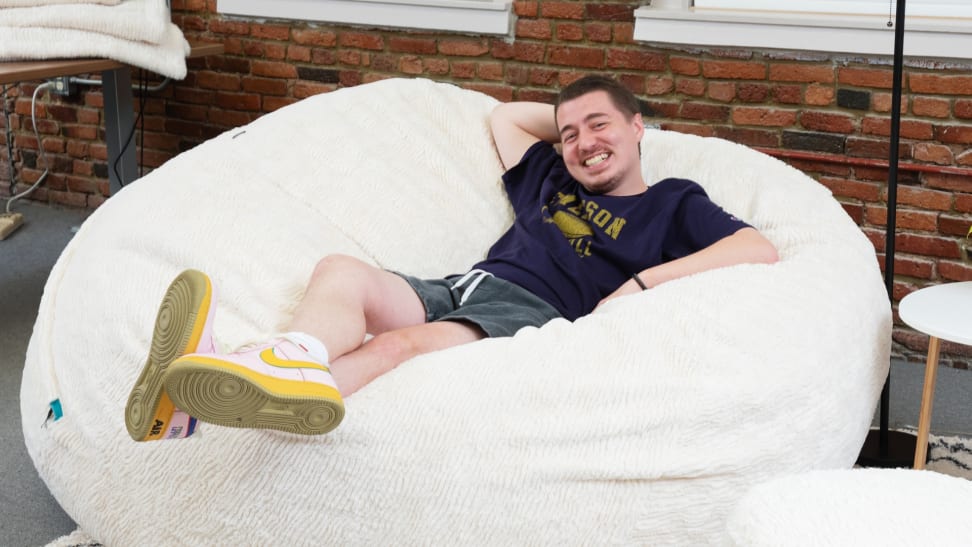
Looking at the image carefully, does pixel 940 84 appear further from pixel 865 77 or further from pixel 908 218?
pixel 908 218

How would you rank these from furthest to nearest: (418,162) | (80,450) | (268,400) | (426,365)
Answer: (418,162) → (80,450) → (426,365) → (268,400)

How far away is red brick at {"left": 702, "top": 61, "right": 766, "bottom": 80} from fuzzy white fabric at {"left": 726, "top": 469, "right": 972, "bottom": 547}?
1.83m

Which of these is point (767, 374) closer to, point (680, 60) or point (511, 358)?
point (511, 358)

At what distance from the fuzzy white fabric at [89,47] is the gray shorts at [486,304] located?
147cm

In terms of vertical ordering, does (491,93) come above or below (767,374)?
above

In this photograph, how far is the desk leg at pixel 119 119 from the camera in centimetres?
329

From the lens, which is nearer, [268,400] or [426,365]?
[268,400]

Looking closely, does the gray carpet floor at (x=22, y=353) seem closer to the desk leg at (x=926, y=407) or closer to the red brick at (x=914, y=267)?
the desk leg at (x=926, y=407)

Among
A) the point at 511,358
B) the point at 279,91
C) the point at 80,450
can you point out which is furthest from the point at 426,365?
the point at 279,91

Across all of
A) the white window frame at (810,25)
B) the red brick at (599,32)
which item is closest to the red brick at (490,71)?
the red brick at (599,32)

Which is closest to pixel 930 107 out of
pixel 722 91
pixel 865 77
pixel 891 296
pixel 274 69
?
pixel 865 77

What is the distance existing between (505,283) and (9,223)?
2.50m

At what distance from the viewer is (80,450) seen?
175 cm

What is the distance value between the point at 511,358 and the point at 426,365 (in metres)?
0.13
